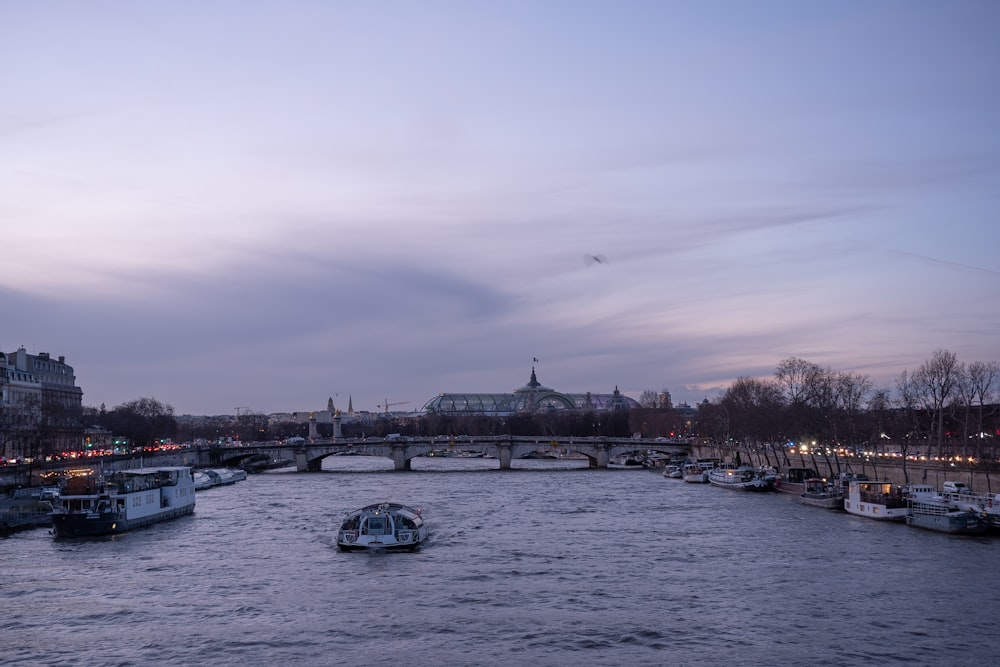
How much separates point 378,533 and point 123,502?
17.1m

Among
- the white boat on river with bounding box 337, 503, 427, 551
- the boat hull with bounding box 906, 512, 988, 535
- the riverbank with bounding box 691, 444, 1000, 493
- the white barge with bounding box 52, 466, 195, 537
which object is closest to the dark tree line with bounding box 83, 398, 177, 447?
the white barge with bounding box 52, 466, 195, 537

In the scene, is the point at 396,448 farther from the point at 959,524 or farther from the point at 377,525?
the point at 959,524

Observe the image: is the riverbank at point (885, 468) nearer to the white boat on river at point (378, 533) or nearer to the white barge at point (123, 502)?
the white boat on river at point (378, 533)

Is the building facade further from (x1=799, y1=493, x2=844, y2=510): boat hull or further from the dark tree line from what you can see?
(x1=799, y1=493, x2=844, y2=510): boat hull

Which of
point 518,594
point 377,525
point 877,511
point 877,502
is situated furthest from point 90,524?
point 877,502

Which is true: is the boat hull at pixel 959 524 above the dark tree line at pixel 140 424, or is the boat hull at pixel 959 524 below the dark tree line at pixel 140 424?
below

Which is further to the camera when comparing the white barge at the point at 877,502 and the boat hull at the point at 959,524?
the white barge at the point at 877,502

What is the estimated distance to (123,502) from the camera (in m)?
53.4

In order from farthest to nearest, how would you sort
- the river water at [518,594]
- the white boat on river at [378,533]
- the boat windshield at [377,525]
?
1. the boat windshield at [377,525]
2. the white boat on river at [378,533]
3. the river water at [518,594]

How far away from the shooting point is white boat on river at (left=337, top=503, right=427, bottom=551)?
44.4 m

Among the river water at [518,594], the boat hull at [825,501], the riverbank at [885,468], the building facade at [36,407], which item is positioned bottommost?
the river water at [518,594]

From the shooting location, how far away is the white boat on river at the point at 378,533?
1747 inches

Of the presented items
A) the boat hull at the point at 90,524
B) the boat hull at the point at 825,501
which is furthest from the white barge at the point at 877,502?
the boat hull at the point at 90,524

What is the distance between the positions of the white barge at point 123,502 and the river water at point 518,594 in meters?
1.09
